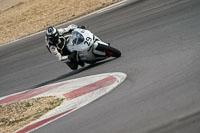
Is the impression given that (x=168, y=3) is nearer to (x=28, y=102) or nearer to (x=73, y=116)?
(x=28, y=102)

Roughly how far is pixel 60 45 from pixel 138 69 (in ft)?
8.84

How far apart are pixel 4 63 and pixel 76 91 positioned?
7.20m

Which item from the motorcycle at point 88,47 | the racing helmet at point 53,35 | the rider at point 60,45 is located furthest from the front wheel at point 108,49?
the racing helmet at point 53,35

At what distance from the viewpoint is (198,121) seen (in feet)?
19.7

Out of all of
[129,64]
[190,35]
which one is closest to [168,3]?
[190,35]

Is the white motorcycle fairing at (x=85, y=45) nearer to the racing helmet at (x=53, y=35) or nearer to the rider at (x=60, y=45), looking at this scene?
the rider at (x=60, y=45)

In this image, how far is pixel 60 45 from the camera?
39.4ft

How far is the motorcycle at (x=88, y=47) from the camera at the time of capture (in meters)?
11.7

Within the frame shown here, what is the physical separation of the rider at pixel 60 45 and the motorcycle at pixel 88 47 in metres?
0.15

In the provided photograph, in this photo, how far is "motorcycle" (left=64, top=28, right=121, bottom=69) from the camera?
1167 centimetres

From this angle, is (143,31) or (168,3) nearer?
(143,31)

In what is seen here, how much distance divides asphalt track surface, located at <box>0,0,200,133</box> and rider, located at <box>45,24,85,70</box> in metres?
0.43

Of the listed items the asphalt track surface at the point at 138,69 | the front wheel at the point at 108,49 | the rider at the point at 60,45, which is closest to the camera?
the asphalt track surface at the point at 138,69

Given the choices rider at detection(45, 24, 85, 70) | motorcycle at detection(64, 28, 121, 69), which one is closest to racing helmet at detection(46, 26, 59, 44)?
rider at detection(45, 24, 85, 70)
